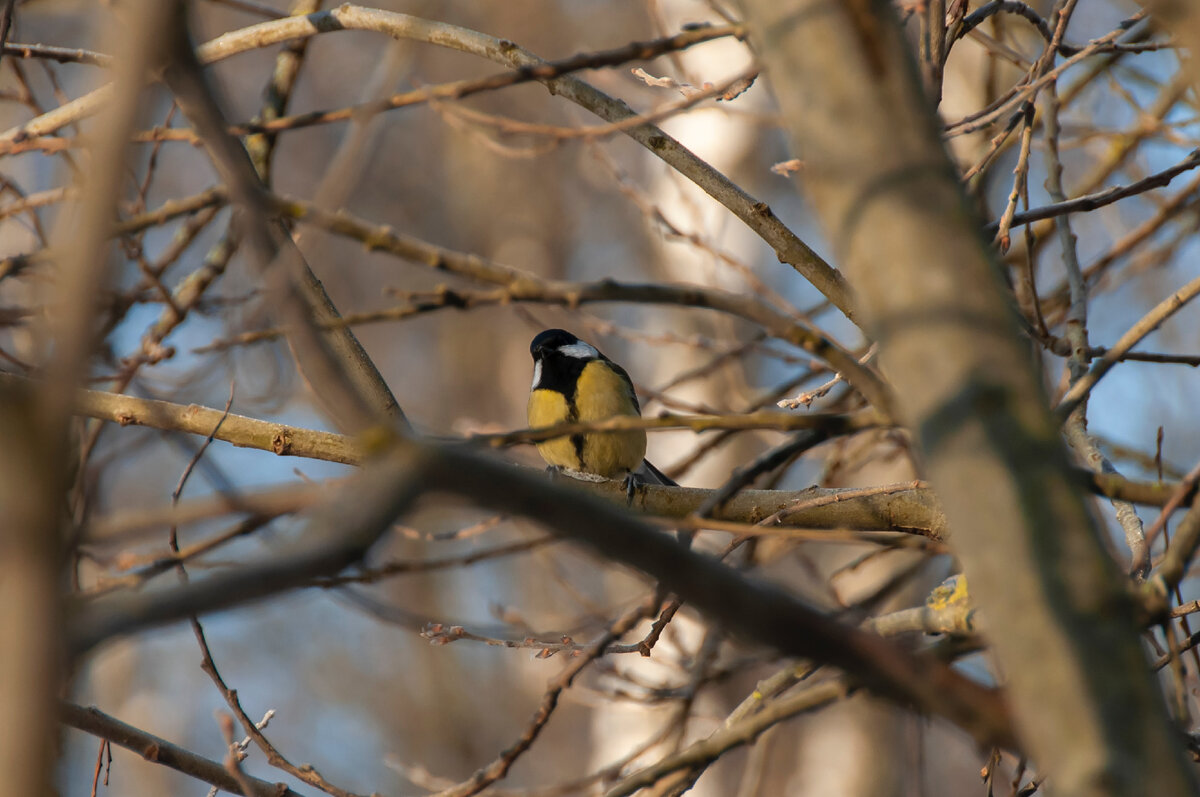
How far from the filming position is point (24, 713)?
→ 0.91 metres

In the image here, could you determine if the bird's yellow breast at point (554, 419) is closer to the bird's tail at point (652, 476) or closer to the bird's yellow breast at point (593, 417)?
the bird's yellow breast at point (593, 417)

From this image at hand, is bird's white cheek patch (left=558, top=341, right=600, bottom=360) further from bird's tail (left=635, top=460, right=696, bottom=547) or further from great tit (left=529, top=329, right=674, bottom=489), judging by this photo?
bird's tail (left=635, top=460, right=696, bottom=547)

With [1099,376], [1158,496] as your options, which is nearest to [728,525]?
[1158,496]

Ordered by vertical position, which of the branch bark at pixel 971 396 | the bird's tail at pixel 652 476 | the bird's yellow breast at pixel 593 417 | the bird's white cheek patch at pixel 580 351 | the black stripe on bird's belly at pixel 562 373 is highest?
the bird's white cheek patch at pixel 580 351

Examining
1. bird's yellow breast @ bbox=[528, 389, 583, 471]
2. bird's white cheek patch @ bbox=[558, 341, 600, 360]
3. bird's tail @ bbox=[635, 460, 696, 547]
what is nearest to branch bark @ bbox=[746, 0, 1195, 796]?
bird's tail @ bbox=[635, 460, 696, 547]

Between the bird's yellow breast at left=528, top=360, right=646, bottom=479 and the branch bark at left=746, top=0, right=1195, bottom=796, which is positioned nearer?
the branch bark at left=746, top=0, right=1195, bottom=796

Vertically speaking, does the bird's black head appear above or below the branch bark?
above

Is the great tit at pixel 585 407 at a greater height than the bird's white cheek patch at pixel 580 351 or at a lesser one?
lesser

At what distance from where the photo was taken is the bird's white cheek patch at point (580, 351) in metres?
5.62

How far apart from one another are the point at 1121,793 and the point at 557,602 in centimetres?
946

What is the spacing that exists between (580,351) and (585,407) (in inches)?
25.9

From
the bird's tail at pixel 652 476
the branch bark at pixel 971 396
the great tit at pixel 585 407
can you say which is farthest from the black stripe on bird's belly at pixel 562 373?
the branch bark at pixel 971 396

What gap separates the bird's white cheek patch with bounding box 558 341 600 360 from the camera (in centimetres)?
562

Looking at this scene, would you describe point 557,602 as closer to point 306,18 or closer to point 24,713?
point 306,18
